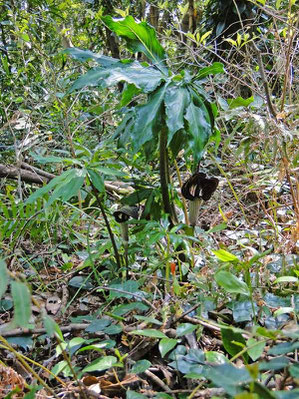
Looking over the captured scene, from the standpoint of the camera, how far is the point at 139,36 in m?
1.26

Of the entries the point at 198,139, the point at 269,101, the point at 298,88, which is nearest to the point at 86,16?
the point at 298,88

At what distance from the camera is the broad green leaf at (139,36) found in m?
1.22

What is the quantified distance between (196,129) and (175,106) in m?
0.09

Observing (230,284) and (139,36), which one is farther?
(139,36)

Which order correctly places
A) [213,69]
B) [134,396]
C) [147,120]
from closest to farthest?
1. [134,396]
2. [147,120]
3. [213,69]

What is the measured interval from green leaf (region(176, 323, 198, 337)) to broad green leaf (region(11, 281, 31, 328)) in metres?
0.48

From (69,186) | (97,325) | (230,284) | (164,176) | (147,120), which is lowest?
(97,325)

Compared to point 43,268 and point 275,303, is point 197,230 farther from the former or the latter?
point 43,268

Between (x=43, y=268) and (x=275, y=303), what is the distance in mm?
985

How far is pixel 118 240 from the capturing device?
1.36 meters

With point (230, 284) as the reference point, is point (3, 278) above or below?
above

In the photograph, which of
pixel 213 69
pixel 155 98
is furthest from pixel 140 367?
pixel 213 69

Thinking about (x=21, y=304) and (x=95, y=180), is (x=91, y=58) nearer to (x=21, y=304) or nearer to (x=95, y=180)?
(x=95, y=180)

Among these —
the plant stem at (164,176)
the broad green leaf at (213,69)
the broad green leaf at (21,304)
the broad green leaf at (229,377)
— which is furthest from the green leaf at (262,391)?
the broad green leaf at (213,69)
